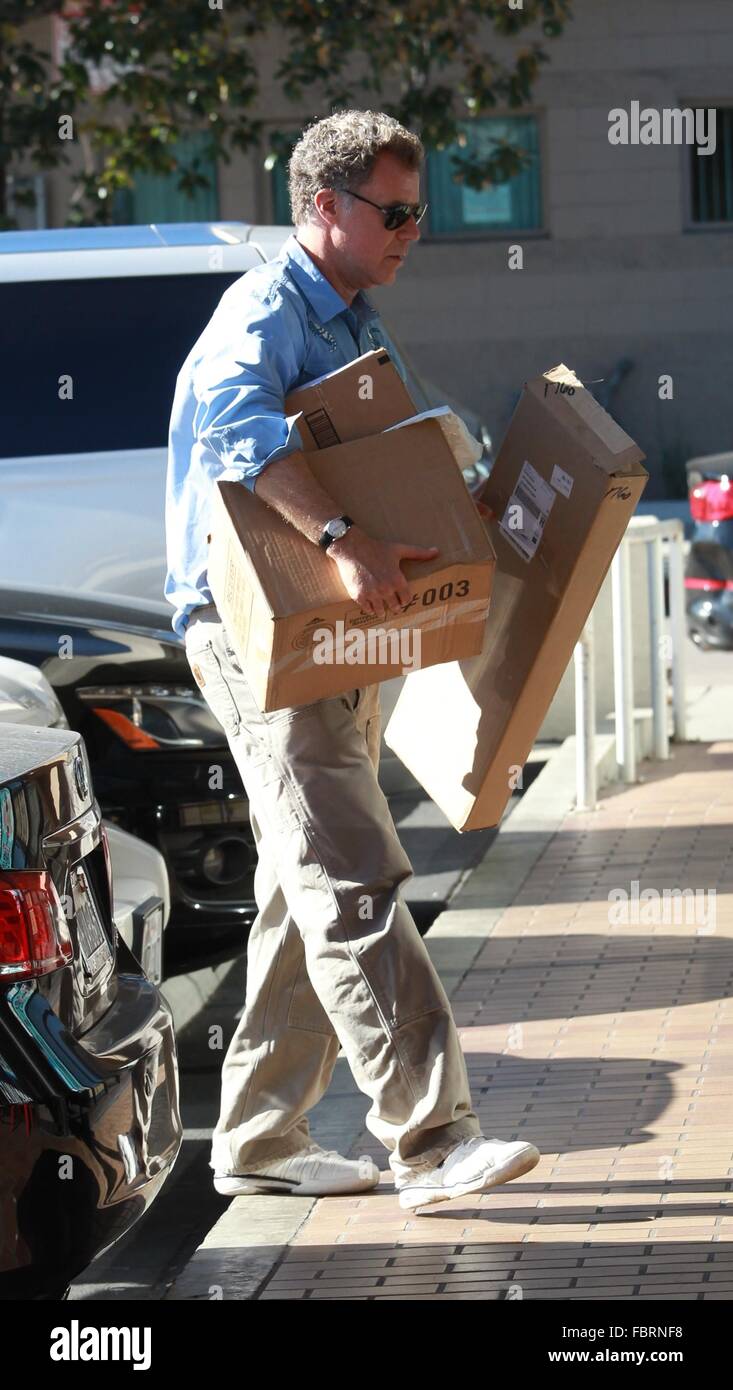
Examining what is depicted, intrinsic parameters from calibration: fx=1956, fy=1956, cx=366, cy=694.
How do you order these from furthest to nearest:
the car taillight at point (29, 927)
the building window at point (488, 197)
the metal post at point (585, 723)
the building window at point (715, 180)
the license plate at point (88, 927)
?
1. the building window at point (715, 180)
2. the building window at point (488, 197)
3. the metal post at point (585, 723)
4. the license plate at point (88, 927)
5. the car taillight at point (29, 927)

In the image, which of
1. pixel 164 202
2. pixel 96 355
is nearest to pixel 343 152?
pixel 96 355

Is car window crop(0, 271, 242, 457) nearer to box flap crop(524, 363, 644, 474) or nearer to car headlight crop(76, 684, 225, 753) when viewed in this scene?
car headlight crop(76, 684, 225, 753)

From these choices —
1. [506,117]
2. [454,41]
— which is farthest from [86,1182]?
[506,117]

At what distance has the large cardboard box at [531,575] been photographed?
394 cm

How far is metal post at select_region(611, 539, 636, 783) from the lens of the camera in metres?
8.17

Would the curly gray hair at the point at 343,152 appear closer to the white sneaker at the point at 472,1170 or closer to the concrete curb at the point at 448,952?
the white sneaker at the point at 472,1170

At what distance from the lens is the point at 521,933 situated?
6.12 m

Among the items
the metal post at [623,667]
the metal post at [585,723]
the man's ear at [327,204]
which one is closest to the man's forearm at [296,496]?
the man's ear at [327,204]

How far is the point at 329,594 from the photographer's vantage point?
3.55 meters

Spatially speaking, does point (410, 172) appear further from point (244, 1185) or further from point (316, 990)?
point (244, 1185)

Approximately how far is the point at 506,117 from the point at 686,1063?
18.7m

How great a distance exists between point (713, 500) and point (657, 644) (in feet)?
6.18

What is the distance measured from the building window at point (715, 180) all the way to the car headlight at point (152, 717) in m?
18.1

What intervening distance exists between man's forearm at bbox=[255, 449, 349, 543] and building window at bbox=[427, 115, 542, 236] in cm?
1909
